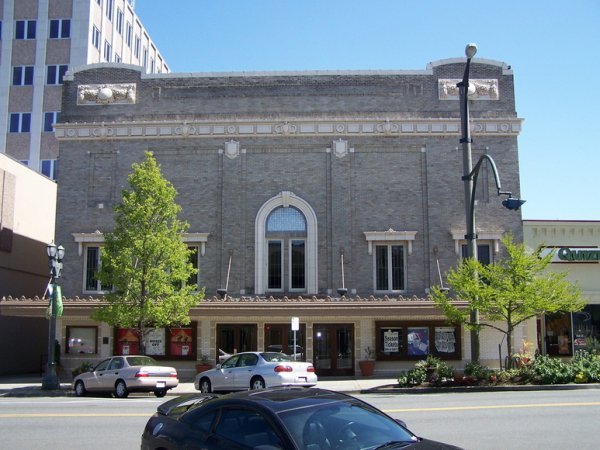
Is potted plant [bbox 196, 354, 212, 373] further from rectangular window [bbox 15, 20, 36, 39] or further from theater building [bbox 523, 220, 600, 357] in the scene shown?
rectangular window [bbox 15, 20, 36, 39]

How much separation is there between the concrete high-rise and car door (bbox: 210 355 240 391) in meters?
35.8

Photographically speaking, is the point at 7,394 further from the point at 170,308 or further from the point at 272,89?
the point at 272,89

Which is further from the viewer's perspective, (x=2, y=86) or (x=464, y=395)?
(x=2, y=86)

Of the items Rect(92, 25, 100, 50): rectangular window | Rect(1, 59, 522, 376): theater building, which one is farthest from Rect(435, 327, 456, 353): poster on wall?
Rect(92, 25, 100, 50): rectangular window

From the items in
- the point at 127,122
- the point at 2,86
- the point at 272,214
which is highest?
the point at 2,86

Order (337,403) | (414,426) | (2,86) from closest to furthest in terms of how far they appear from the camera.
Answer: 1. (337,403)
2. (414,426)
3. (2,86)

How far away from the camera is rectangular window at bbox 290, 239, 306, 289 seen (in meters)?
30.2

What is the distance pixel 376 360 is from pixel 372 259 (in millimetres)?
4537

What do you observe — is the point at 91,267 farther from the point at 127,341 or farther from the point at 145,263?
the point at 145,263

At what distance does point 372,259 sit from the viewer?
30078 mm

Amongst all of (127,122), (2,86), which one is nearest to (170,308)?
(127,122)

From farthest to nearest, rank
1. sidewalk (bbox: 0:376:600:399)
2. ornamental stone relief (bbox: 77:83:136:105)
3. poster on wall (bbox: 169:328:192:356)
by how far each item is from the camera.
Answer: ornamental stone relief (bbox: 77:83:136:105), poster on wall (bbox: 169:328:192:356), sidewalk (bbox: 0:376:600:399)

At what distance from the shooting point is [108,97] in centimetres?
3145

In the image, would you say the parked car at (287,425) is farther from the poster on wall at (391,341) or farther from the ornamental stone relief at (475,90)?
the ornamental stone relief at (475,90)
